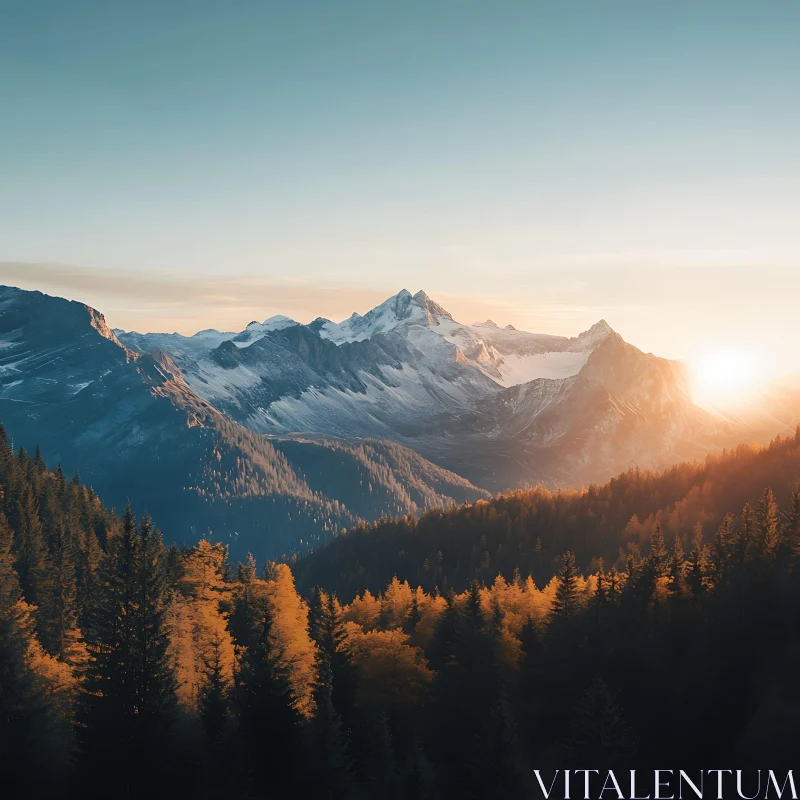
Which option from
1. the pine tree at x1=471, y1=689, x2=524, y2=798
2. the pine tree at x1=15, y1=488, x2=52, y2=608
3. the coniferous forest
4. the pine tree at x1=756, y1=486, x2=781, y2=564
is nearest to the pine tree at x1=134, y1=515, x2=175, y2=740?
the coniferous forest

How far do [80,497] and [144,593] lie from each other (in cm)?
8436

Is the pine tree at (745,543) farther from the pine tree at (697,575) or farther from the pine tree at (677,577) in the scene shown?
the pine tree at (677,577)

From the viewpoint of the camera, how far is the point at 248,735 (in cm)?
4534

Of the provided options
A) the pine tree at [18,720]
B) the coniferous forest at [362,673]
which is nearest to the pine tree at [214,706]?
the coniferous forest at [362,673]

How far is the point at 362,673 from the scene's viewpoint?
65750mm

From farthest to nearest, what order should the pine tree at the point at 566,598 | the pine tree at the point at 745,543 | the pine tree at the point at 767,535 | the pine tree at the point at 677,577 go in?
the pine tree at the point at 745,543, the pine tree at the point at 767,535, the pine tree at the point at 677,577, the pine tree at the point at 566,598

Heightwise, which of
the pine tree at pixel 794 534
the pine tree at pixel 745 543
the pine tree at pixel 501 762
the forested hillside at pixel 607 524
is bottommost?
the forested hillside at pixel 607 524

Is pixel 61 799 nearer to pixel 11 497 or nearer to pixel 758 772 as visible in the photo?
pixel 758 772

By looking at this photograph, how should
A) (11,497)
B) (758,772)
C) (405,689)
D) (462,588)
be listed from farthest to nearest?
1. (462,588)
2. (11,497)
3. (405,689)
4. (758,772)

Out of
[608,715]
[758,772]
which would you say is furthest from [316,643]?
[758,772]

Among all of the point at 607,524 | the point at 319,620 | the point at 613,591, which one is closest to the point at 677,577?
the point at 613,591

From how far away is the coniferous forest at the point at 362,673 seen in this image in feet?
139

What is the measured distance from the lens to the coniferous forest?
139ft

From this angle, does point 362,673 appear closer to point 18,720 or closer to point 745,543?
point 18,720
